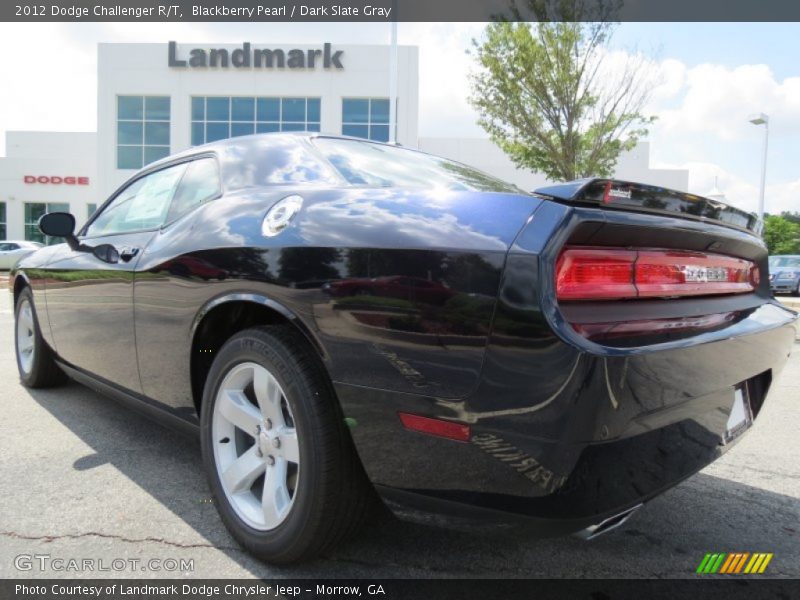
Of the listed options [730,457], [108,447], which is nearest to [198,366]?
[108,447]

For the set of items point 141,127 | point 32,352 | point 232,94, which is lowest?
point 32,352

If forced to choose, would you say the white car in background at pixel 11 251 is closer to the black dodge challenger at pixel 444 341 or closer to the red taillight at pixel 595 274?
the black dodge challenger at pixel 444 341

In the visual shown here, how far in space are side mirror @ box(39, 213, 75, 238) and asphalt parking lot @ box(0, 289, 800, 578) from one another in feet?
3.76

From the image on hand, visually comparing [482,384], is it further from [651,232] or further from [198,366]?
[198,366]

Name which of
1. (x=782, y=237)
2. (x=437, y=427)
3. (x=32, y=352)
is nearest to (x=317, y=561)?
(x=437, y=427)

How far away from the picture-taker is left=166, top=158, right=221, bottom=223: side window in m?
2.50

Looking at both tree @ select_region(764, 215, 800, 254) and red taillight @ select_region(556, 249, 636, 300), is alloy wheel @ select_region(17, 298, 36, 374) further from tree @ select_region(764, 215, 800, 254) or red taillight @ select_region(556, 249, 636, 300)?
tree @ select_region(764, 215, 800, 254)

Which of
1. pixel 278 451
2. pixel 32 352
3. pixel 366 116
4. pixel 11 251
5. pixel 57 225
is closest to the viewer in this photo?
pixel 278 451

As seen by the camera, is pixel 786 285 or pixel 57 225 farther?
pixel 786 285

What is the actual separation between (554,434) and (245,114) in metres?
29.2

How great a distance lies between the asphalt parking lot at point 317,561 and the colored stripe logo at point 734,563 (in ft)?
0.10

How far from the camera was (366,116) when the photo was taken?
91.2ft

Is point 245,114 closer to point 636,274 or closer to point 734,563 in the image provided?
point 636,274

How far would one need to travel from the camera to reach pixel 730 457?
121 inches
